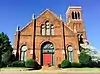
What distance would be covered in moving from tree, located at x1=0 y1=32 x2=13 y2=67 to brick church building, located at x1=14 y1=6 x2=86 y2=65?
1560 mm

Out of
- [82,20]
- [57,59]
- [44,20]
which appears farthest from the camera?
[82,20]

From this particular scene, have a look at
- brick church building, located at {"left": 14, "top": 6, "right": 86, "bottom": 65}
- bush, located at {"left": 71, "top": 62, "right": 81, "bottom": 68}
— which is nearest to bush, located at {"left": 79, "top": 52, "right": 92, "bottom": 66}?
bush, located at {"left": 71, "top": 62, "right": 81, "bottom": 68}

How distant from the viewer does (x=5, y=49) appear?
3750cm

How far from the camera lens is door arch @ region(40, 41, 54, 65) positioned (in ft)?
127

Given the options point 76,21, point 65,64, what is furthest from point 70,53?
point 76,21

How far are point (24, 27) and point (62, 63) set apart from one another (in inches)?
433

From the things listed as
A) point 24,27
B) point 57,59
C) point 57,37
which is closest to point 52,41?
point 57,37

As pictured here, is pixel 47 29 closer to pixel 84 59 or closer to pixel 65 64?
pixel 65 64

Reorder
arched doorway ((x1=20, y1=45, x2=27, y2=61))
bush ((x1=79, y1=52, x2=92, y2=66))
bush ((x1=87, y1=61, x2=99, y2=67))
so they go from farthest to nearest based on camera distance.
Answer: arched doorway ((x1=20, y1=45, x2=27, y2=61)), bush ((x1=87, y1=61, x2=99, y2=67)), bush ((x1=79, y1=52, x2=92, y2=66))

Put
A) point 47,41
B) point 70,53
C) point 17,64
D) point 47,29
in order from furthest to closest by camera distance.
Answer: point 47,29 → point 47,41 → point 70,53 → point 17,64

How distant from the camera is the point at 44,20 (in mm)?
41031

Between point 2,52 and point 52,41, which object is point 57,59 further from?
point 2,52

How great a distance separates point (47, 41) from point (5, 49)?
8.30m

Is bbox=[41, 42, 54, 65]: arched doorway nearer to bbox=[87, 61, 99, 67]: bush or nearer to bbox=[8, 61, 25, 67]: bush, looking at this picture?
bbox=[8, 61, 25, 67]: bush
